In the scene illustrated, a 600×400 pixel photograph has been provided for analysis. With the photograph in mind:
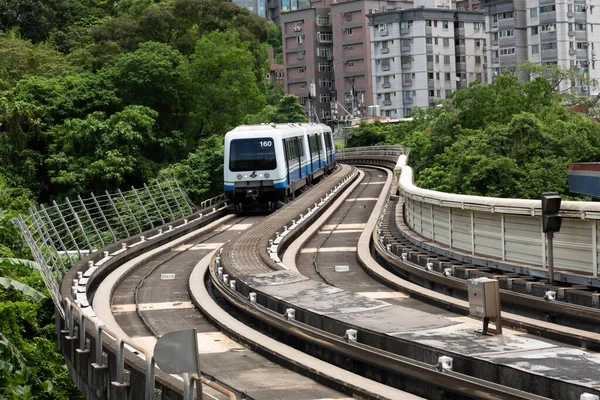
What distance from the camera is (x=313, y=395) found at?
12.3m

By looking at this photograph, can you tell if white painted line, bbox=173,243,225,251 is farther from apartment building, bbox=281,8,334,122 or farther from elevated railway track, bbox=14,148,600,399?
apartment building, bbox=281,8,334,122

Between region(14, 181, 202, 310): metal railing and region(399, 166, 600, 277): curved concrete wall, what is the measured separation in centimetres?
755

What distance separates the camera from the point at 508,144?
30.8 meters

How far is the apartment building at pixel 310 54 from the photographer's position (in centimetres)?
11788

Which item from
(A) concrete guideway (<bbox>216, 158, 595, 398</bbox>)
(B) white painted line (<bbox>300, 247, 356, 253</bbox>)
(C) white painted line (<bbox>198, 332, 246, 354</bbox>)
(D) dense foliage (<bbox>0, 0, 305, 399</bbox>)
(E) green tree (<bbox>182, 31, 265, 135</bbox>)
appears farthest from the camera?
(E) green tree (<bbox>182, 31, 265, 135</bbox>)

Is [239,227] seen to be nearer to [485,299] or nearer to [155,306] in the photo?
[155,306]

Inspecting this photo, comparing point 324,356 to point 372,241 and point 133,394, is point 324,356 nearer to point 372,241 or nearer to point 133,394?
point 133,394

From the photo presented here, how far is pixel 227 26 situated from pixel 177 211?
32808mm

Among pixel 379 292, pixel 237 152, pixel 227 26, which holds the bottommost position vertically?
pixel 379 292

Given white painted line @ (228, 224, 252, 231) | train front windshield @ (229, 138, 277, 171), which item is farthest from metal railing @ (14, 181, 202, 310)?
train front windshield @ (229, 138, 277, 171)

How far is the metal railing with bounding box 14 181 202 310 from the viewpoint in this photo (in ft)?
71.5

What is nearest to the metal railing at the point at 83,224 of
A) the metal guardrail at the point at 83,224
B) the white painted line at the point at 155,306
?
the metal guardrail at the point at 83,224

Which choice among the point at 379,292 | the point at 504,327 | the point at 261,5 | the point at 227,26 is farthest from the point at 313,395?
the point at 261,5

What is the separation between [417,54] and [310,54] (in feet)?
59.3
